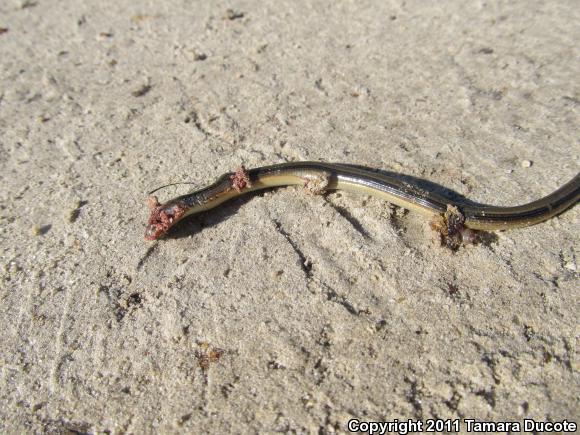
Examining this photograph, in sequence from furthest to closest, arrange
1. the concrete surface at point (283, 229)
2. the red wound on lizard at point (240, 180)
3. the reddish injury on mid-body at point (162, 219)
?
1. the red wound on lizard at point (240, 180)
2. the reddish injury on mid-body at point (162, 219)
3. the concrete surface at point (283, 229)

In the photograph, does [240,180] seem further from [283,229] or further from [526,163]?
[526,163]

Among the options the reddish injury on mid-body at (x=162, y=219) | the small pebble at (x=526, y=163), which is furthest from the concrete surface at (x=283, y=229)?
the reddish injury on mid-body at (x=162, y=219)

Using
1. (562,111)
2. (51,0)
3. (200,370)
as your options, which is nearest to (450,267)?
(200,370)

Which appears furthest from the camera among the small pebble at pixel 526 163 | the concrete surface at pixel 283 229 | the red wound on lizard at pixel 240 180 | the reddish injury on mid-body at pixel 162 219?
the small pebble at pixel 526 163

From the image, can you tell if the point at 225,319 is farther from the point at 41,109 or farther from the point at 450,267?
the point at 41,109

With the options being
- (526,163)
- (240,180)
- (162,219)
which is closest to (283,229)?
(240,180)

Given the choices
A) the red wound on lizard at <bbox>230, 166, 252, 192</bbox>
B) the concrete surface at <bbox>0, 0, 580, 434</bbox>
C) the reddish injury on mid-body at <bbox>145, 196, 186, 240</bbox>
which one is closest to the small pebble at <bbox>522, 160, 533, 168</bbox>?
the concrete surface at <bbox>0, 0, 580, 434</bbox>

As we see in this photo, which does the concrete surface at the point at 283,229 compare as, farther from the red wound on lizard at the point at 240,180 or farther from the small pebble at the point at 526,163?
the red wound on lizard at the point at 240,180
